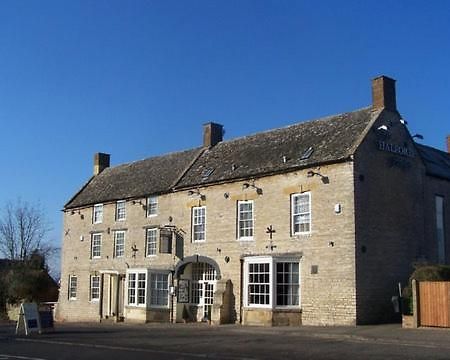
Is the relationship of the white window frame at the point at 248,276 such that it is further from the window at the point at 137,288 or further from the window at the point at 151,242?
the window at the point at 151,242

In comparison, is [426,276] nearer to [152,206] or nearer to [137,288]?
[137,288]

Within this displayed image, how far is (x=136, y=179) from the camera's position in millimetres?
38406

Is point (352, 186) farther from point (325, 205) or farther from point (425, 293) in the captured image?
point (425, 293)

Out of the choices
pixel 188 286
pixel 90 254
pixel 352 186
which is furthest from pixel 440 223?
pixel 90 254

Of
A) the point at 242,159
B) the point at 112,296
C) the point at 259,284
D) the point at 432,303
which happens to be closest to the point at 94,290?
the point at 112,296

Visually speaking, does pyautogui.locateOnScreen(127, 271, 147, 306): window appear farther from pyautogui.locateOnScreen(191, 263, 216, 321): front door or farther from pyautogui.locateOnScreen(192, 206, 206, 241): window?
pyautogui.locateOnScreen(192, 206, 206, 241): window

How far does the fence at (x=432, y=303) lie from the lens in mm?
21594

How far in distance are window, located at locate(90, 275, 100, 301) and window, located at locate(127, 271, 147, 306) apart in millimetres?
4685

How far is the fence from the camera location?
850 inches

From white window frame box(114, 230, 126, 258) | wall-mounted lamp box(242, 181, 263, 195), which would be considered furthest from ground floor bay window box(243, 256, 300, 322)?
white window frame box(114, 230, 126, 258)

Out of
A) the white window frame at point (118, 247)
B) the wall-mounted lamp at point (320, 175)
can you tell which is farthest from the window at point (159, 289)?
the wall-mounted lamp at point (320, 175)

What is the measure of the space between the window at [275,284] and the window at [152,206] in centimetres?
917

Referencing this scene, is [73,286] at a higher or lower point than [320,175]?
lower

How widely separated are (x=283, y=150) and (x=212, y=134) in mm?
7616
